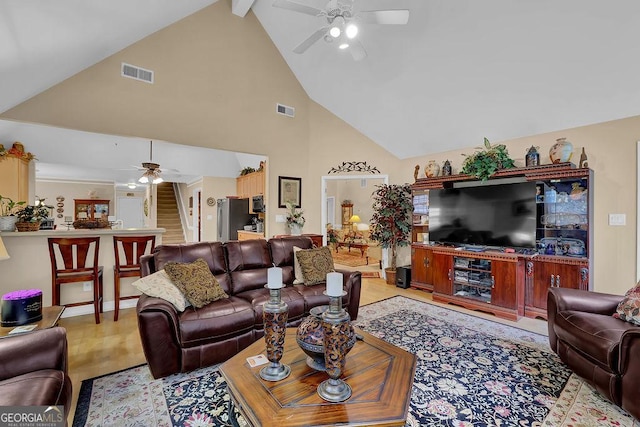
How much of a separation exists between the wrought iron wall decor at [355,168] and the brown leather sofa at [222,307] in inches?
99.2

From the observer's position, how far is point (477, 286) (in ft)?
13.5

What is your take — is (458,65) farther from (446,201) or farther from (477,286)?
(477,286)

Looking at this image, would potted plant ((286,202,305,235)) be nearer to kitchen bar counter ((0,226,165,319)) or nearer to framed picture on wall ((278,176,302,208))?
framed picture on wall ((278,176,302,208))

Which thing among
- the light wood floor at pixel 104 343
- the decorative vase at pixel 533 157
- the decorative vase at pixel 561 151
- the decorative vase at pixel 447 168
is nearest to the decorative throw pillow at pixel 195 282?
the light wood floor at pixel 104 343

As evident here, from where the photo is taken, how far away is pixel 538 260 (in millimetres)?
3824

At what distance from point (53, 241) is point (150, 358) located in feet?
7.22

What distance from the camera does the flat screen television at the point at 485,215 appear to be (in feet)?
12.8

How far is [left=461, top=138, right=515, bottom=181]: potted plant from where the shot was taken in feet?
13.3

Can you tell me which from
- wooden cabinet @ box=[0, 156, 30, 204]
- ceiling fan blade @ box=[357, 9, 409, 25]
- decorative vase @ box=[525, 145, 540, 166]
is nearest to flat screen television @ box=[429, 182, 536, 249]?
decorative vase @ box=[525, 145, 540, 166]

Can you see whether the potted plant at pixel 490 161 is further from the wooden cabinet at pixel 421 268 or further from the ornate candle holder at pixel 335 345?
the ornate candle holder at pixel 335 345

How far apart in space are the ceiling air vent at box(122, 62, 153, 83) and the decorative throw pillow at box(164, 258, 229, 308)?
3.04 metres

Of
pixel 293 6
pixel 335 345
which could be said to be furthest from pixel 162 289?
pixel 293 6

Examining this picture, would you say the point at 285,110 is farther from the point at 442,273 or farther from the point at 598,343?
the point at 598,343

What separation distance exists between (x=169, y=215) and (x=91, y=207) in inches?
90.3
